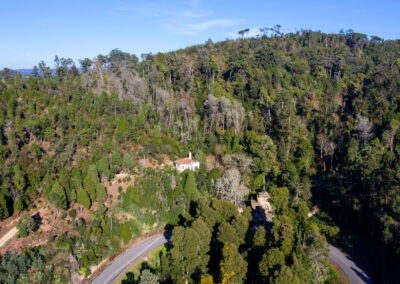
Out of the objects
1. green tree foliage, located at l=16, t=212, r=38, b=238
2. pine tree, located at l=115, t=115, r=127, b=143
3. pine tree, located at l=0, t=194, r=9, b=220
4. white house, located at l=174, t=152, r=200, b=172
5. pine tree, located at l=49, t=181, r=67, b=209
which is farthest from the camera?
pine tree, located at l=115, t=115, r=127, b=143

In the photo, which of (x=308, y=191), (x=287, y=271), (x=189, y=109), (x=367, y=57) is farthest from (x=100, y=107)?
(x=367, y=57)

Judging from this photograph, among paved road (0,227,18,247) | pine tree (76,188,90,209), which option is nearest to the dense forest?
pine tree (76,188,90,209)

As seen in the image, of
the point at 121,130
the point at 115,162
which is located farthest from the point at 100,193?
the point at 121,130

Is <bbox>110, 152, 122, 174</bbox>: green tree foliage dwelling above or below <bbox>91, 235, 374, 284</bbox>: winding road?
above

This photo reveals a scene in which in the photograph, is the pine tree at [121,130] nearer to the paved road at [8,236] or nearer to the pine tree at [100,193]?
the pine tree at [100,193]

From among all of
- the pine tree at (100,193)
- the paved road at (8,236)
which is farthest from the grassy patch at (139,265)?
the paved road at (8,236)

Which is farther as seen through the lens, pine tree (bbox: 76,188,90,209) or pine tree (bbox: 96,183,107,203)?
pine tree (bbox: 96,183,107,203)

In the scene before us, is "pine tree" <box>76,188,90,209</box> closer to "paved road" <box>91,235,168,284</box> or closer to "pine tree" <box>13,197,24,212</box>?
"pine tree" <box>13,197,24,212</box>
